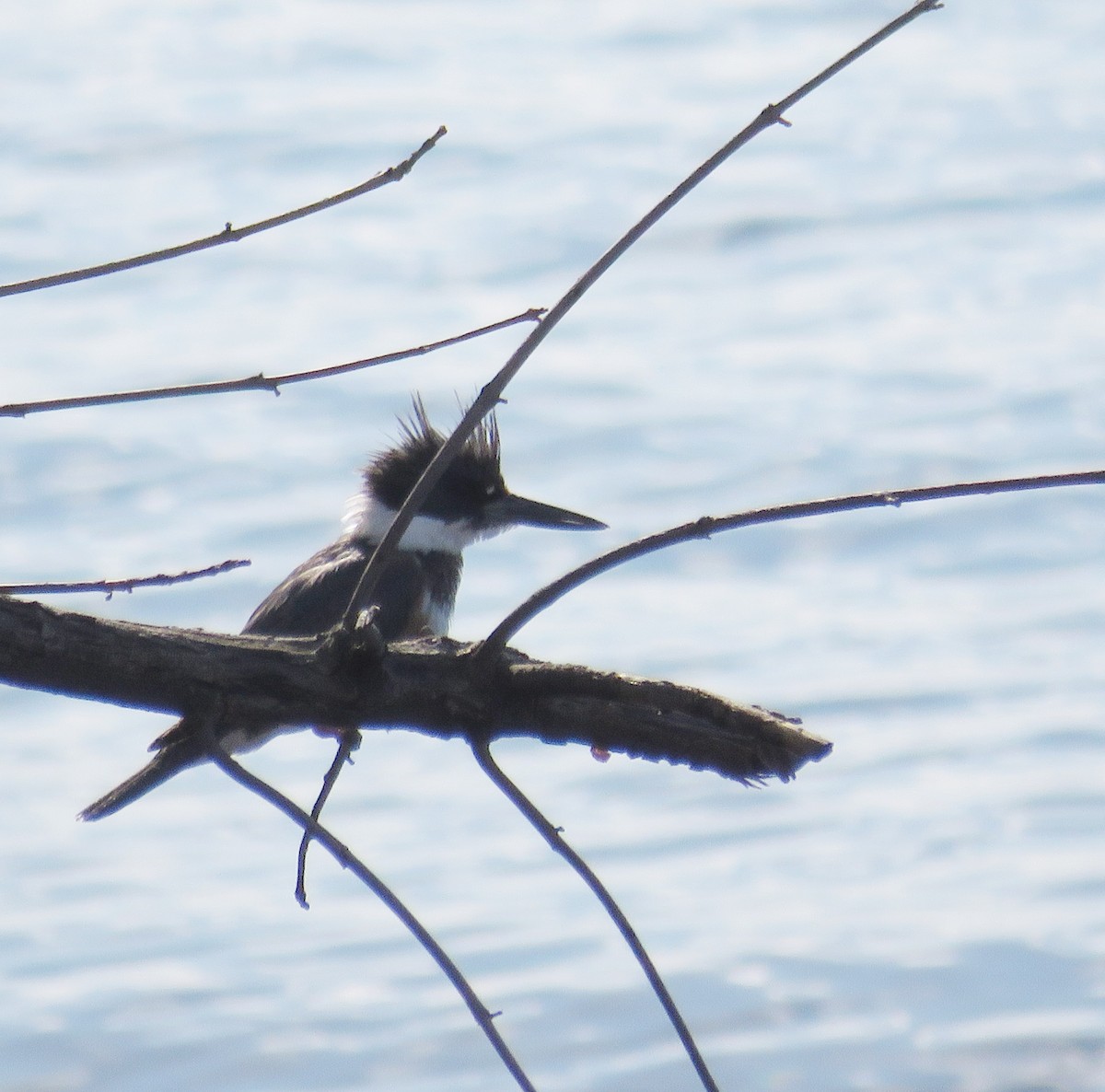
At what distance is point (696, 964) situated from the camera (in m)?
5.76

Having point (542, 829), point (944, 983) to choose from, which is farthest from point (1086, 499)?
point (542, 829)

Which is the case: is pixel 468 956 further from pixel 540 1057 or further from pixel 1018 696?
pixel 1018 696

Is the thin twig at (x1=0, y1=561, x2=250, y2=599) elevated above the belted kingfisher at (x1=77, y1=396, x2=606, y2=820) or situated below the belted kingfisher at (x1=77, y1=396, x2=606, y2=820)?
below

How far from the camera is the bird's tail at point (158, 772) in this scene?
1545 millimetres

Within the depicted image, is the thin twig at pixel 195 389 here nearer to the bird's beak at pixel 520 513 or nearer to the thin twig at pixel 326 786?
the thin twig at pixel 326 786

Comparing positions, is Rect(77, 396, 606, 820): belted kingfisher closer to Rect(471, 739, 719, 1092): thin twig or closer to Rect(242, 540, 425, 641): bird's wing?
Rect(242, 540, 425, 641): bird's wing

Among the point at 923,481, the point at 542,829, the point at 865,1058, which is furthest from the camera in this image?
the point at 923,481

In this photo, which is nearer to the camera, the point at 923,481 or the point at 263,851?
the point at 263,851

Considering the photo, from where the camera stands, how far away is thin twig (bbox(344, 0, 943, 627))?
125 cm

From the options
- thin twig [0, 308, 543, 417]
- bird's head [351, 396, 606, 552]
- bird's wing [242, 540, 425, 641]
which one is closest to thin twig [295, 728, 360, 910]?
thin twig [0, 308, 543, 417]

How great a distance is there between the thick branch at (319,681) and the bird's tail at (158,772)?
4 centimetres

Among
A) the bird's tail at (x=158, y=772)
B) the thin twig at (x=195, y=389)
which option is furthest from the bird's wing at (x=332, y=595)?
the thin twig at (x=195, y=389)

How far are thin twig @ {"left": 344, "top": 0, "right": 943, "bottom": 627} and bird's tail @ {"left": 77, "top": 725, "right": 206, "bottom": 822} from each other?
9.0 inches

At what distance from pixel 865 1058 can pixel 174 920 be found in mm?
2104
